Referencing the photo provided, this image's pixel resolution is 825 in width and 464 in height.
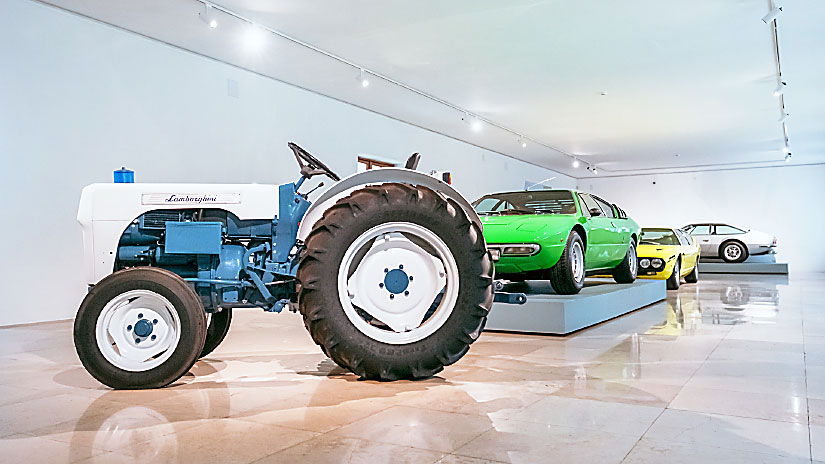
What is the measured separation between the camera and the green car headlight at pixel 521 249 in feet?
20.3

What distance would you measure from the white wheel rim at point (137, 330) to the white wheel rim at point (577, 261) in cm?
438

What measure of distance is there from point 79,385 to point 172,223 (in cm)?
105

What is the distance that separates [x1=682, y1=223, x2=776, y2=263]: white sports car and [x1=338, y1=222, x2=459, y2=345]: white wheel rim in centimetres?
1587

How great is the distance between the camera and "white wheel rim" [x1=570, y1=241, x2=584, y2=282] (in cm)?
670

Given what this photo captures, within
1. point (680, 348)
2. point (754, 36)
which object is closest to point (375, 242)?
point (680, 348)

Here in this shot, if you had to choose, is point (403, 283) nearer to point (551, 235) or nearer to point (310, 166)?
point (310, 166)

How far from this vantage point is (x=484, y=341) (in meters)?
5.25

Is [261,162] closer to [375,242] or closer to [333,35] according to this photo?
[333,35]

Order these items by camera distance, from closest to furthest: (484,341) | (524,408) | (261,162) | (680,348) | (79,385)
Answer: (524,408)
(79,385)
(680,348)
(484,341)
(261,162)

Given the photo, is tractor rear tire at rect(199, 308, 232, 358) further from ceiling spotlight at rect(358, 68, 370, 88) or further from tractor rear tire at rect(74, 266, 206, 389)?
ceiling spotlight at rect(358, 68, 370, 88)

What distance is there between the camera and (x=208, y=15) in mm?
7508

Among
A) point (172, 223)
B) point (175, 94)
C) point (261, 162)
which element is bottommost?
point (172, 223)

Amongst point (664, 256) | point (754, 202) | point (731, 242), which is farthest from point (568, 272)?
point (754, 202)

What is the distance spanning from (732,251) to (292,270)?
17.3m
